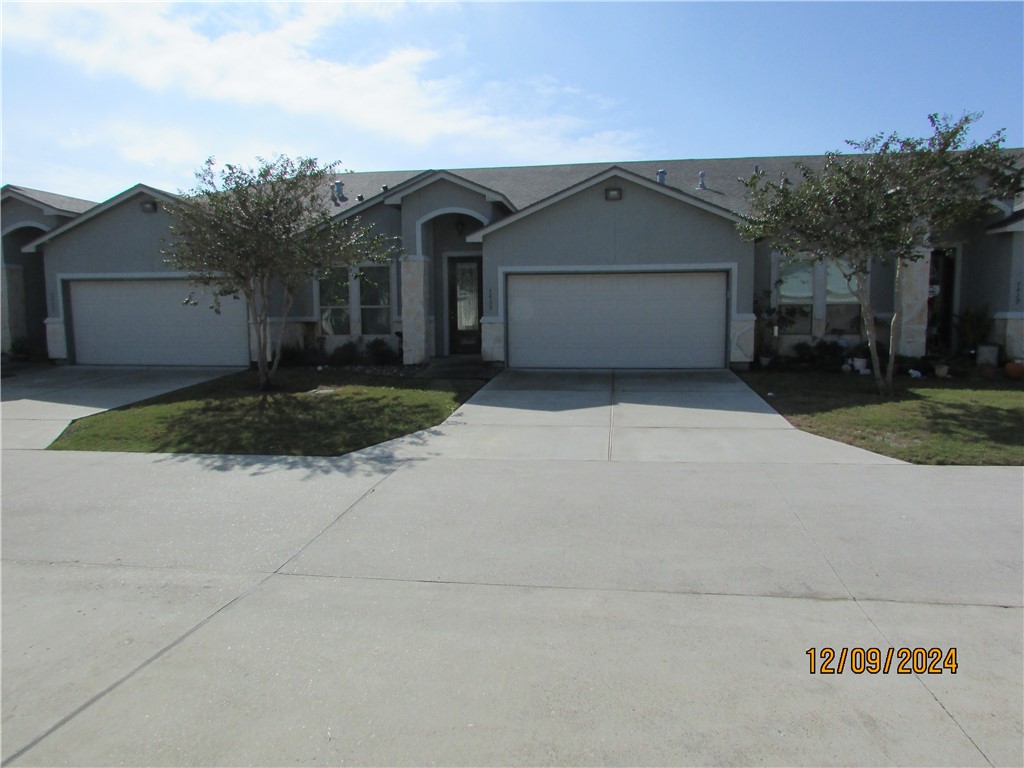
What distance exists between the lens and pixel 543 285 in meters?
15.6

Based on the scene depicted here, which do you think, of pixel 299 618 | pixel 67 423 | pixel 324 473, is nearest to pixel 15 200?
pixel 67 423

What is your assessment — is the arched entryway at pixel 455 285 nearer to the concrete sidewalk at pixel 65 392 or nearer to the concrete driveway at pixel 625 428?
the concrete driveway at pixel 625 428

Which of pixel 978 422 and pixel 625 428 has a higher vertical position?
pixel 978 422

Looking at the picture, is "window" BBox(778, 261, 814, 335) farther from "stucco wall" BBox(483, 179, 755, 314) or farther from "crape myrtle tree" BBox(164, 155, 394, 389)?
"crape myrtle tree" BBox(164, 155, 394, 389)

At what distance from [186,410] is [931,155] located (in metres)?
12.4

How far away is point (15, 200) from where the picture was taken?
60.6 ft

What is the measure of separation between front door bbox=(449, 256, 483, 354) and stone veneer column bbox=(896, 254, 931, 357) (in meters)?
9.61

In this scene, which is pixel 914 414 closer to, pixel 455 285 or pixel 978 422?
pixel 978 422

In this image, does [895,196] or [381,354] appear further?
[381,354]

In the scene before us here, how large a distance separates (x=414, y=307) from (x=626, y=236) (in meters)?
4.97

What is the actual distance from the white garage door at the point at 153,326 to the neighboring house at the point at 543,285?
35mm

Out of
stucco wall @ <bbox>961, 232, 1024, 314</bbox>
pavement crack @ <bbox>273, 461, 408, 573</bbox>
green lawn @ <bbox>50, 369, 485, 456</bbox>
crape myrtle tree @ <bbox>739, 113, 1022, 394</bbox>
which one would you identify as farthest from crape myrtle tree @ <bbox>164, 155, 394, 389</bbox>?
stucco wall @ <bbox>961, 232, 1024, 314</bbox>

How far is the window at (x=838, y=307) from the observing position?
627 inches
